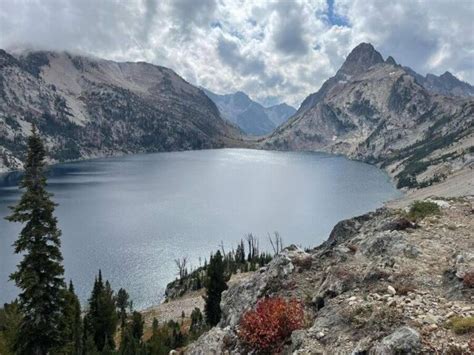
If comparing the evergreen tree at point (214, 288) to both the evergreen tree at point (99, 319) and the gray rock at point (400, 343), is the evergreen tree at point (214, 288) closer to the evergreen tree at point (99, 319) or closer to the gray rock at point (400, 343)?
the evergreen tree at point (99, 319)

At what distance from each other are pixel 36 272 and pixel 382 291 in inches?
969

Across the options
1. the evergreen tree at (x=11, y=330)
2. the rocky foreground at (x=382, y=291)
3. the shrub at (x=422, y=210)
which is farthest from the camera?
the evergreen tree at (x=11, y=330)

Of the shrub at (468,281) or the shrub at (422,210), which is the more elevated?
the shrub at (422,210)

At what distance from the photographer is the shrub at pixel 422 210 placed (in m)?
27.4

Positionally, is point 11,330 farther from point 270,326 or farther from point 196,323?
point 270,326

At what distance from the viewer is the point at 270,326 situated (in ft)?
60.4

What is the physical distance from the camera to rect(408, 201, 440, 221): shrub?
27359mm

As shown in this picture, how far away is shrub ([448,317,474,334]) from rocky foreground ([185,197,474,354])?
0.06 meters

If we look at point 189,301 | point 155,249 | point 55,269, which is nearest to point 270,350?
point 55,269

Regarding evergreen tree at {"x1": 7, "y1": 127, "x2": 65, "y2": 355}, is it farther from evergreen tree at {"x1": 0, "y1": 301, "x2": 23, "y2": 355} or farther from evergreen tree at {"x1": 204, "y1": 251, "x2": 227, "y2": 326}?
evergreen tree at {"x1": 204, "y1": 251, "x2": 227, "y2": 326}

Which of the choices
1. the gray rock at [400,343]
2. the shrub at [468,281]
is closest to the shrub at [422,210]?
the shrub at [468,281]

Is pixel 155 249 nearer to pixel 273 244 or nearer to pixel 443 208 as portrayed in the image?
pixel 273 244

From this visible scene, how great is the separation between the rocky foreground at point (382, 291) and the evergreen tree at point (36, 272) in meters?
13.2

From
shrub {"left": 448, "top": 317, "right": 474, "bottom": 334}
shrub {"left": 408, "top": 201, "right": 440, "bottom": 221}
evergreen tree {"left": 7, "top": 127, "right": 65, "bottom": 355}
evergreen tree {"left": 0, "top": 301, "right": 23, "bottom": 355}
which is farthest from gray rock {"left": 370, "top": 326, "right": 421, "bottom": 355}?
evergreen tree {"left": 0, "top": 301, "right": 23, "bottom": 355}
